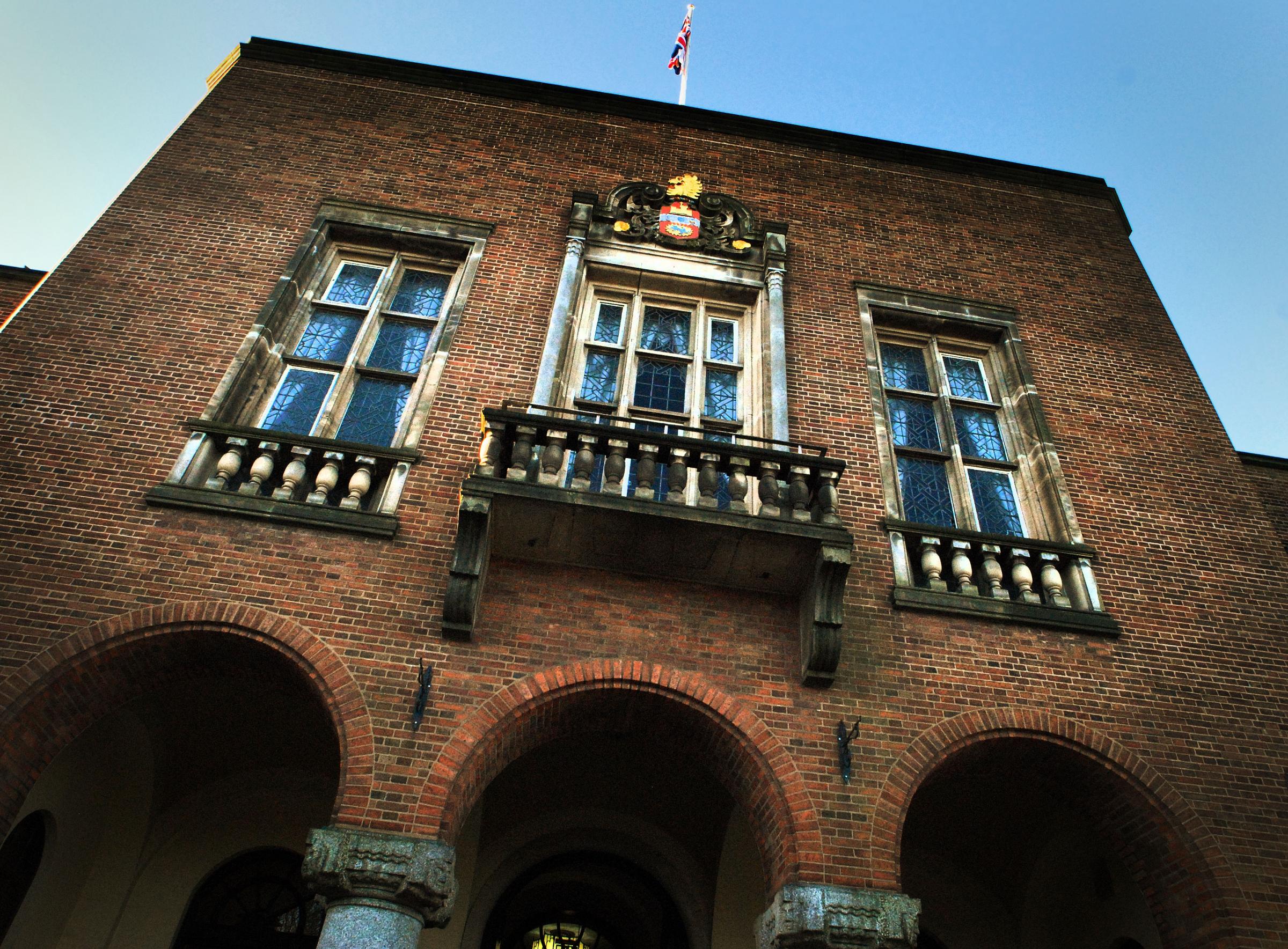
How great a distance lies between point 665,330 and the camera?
371 inches

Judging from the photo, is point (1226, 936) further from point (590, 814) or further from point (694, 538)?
point (590, 814)

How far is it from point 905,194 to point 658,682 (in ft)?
26.2

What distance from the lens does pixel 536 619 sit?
666 centimetres

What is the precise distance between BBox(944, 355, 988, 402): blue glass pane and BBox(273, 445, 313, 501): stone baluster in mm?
6745

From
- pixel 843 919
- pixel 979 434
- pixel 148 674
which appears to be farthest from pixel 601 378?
pixel 843 919

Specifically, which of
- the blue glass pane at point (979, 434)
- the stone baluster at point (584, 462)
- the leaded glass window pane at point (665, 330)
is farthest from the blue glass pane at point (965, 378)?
the stone baluster at point (584, 462)

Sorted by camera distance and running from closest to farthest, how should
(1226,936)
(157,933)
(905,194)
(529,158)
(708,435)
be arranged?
(1226,936) < (157,933) < (708,435) < (529,158) < (905,194)

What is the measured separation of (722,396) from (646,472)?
7.69ft

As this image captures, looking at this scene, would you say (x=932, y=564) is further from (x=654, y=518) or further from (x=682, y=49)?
(x=682, y=49)

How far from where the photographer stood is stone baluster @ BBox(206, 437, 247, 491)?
23.2 ft

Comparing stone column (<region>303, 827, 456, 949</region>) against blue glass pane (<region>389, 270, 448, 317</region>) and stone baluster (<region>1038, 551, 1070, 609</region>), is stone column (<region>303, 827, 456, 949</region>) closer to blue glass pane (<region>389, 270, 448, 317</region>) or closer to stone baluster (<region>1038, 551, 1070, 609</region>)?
stone baluster (<region>1038, 551, 1070, 609</region>)

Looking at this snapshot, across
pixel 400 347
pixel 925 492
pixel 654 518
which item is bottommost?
pixel 654 518

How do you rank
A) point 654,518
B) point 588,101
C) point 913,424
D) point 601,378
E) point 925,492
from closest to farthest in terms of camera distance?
point 654,518 → point 925,492 → point 601,378 → point 913,424 → point 588,101

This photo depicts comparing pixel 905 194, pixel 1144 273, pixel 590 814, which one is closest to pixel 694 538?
pixel 590 814
